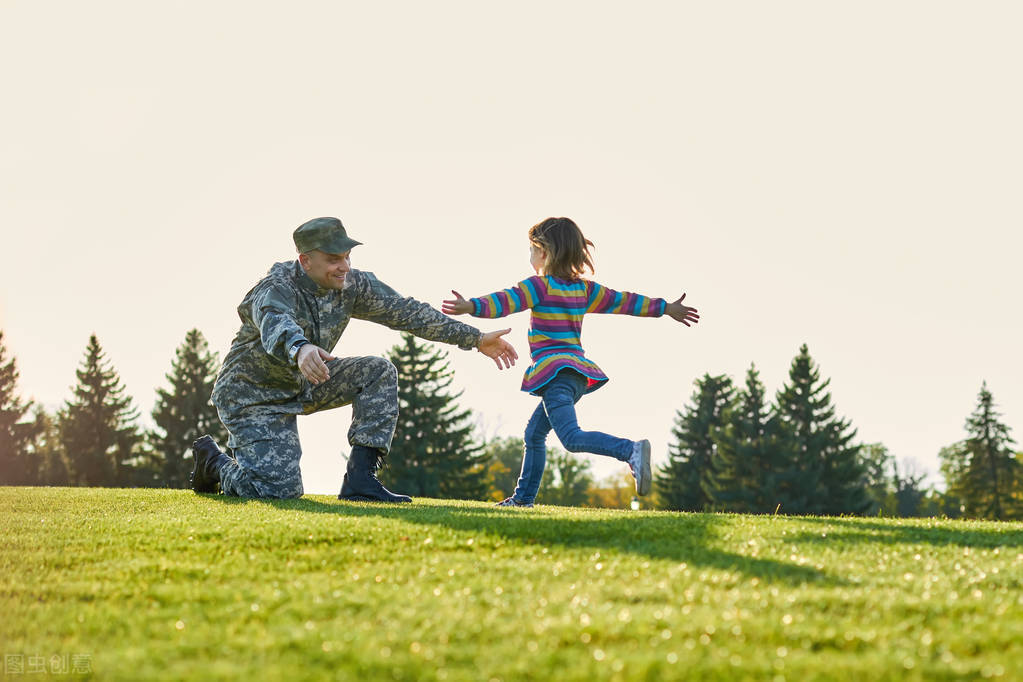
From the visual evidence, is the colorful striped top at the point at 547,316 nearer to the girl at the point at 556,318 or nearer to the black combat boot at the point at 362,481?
the girl at the point at 556,318

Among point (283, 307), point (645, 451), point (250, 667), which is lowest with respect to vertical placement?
point (250, 667)

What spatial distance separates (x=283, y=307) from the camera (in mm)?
6648

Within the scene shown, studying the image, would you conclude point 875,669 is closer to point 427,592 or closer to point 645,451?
point 427,592

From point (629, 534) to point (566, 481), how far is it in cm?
7033

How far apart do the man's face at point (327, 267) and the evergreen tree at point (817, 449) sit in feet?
157

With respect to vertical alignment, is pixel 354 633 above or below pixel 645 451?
below

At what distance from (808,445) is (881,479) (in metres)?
39.7

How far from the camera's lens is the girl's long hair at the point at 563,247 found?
7.55 m

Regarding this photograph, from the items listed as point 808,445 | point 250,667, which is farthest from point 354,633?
point 808,445

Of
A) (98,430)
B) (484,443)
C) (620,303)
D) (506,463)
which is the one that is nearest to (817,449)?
(484,443)

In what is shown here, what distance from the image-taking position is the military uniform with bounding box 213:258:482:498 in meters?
7.20

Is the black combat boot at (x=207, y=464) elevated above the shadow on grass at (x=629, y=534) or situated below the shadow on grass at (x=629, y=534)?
above

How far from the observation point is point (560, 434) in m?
7.09

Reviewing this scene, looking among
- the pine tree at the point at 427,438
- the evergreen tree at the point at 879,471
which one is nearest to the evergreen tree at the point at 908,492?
the evergreen tree at the point at 879,471
